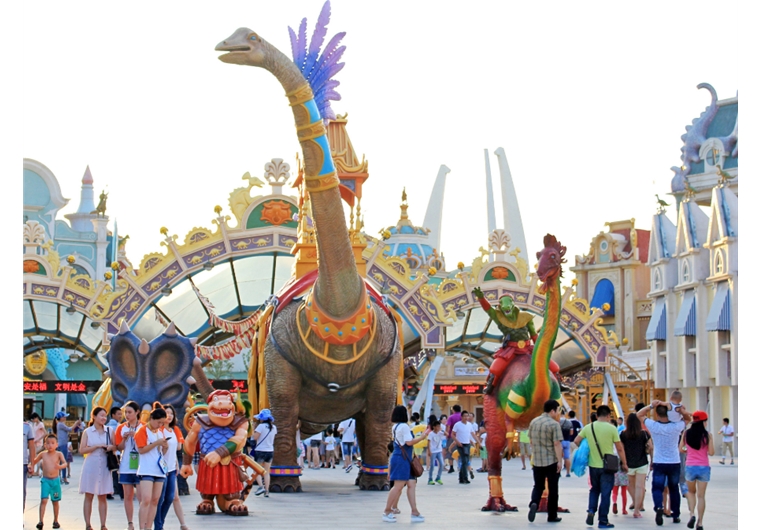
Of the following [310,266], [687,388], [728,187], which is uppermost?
[728,187]

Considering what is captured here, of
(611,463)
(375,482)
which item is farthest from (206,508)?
(611,463)

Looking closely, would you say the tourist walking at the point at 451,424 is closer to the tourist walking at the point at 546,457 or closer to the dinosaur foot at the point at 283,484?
the dinosaur foot at the point at 283,484

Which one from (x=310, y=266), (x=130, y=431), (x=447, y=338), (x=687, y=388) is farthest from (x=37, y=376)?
(x=130, y=431)

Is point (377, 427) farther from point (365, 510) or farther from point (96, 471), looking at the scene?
point (96, 471)

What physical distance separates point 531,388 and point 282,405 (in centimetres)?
335

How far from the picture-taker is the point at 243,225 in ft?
75.2

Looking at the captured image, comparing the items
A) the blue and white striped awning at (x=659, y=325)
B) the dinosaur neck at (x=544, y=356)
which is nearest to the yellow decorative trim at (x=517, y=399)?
the dinosaur neck at (x=544, y=356)

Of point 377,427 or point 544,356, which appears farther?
point 377,427

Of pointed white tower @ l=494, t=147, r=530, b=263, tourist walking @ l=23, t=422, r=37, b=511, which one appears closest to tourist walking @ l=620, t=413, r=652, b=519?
tourist walking @ l=23, t=422, r=37, b=511

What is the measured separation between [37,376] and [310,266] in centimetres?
2668

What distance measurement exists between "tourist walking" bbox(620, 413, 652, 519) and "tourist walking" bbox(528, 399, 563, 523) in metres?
1.05

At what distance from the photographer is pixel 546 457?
38.6 ft

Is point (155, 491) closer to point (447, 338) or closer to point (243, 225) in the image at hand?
point (243, 225)

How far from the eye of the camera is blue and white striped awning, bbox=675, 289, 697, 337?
3209 centimetres
